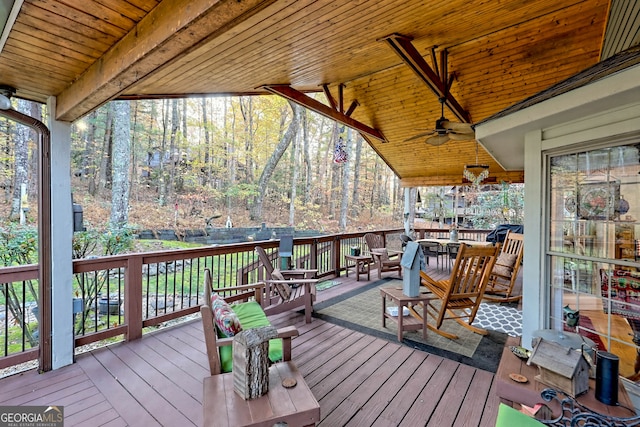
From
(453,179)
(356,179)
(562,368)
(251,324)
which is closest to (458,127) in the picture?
(562,368)

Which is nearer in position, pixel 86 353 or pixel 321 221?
pixel 86 353

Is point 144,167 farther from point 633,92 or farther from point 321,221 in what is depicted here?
point 633,92

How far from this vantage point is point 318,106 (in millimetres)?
5645

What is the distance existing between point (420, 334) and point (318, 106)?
447cm

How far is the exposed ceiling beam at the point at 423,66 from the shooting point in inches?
144

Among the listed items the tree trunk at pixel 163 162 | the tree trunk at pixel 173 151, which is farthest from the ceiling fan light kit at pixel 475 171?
the tree trunk at pixel 173 151

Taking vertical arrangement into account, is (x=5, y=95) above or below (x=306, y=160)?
below

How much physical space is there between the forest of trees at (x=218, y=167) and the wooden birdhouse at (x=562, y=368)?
1164 cm

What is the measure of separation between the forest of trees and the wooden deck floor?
9.44 meters

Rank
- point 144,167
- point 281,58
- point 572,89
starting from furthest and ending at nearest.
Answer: point 144,167 → point 281,58 → point 572,89

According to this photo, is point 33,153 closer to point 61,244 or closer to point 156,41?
point 61,244

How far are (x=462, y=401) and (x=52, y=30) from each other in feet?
12.9

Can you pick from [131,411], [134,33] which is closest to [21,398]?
[131,411]

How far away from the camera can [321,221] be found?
16719mm
